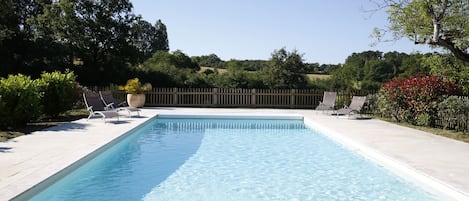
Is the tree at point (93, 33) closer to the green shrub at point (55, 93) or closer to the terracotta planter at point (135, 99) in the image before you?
the terracotta planter at point (135, 99)

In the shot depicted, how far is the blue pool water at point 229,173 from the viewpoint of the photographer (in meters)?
5.30

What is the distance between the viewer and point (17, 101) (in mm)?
9305

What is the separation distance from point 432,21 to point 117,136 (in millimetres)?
7314

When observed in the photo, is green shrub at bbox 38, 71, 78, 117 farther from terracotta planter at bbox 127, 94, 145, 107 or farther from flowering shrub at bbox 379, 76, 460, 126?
flowering shrub at bbox 379, 76, 460, 126

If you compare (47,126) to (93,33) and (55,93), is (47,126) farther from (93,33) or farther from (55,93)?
(93,33)

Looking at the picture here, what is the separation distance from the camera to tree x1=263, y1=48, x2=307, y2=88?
74.7 ft

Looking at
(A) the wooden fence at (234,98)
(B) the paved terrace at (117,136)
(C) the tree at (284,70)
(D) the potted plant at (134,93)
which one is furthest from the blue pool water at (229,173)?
(C) the tree at (284,70)

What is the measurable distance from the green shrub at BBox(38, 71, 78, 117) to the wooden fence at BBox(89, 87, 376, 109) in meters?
6.32

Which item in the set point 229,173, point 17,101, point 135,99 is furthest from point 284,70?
point 229,173

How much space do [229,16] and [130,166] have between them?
14.1m

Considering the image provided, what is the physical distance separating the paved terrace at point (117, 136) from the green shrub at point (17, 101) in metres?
0.79

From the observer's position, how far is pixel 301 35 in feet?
69.7

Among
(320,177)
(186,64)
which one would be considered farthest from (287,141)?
(186,64)

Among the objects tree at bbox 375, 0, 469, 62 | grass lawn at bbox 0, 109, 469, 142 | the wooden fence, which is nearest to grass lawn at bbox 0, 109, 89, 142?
grass lawn at bbox 0, 109, 469, 142
